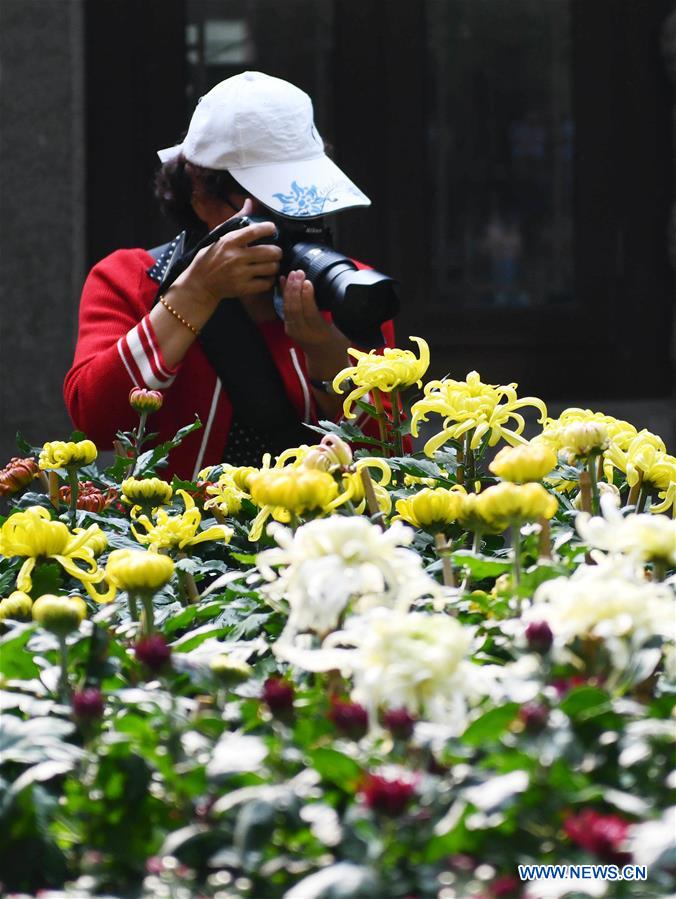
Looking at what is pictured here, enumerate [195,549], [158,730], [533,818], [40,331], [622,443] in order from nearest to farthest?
[533,818] → [158,730] → [622,443] → [195,549] → [40,331]

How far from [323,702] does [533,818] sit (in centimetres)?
16

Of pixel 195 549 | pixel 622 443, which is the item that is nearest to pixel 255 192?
pixel 195 549

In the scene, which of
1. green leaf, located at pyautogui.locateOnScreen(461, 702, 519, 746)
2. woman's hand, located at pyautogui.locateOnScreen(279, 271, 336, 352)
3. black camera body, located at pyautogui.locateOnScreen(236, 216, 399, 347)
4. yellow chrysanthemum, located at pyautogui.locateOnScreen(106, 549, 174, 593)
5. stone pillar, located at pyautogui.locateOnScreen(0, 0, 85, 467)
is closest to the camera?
green leaf, located at pyautogui.locateOnScreen(461, 702, 519, 746)

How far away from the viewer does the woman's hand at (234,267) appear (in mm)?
2133

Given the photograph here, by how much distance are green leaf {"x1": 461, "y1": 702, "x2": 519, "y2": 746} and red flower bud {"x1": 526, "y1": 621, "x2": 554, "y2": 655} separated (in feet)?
0.12

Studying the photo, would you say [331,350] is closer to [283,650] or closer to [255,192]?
[255,192]

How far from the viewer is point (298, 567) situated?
0.89m

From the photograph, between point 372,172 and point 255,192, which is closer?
point 255,192

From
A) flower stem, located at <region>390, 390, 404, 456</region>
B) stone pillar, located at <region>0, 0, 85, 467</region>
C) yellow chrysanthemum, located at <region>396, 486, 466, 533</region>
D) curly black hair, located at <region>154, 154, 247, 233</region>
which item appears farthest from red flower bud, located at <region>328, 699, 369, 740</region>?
stone pillar, located at <region>0, 0, 85, 467</region>

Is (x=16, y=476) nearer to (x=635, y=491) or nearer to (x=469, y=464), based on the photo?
(x=469, y=464)

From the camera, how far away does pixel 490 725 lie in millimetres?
813

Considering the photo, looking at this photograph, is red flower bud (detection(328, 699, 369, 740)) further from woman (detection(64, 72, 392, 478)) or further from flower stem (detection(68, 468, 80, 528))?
woman (detection(64, 72, 392, 478))

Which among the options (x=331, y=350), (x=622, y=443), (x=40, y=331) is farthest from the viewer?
(x=40, y=331)

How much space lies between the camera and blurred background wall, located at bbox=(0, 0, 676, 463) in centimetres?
460
